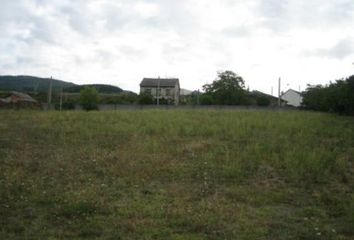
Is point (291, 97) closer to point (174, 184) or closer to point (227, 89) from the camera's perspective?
point (227, 89)

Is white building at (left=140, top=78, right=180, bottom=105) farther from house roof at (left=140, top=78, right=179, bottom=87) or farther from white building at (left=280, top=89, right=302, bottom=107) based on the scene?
white building at (left=280, top=89, right=302, bottom=107)

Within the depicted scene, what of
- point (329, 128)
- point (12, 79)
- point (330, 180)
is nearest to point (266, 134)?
point (329, 128)

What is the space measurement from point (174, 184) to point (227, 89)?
185 feet

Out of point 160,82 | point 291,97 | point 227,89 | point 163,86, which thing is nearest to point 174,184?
point 227,89

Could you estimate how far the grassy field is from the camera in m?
6.07

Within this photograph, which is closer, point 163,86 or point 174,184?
point 174,184

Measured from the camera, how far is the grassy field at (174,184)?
239 inches

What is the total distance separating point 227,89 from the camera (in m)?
64.2

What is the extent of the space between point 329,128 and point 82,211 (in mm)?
12091

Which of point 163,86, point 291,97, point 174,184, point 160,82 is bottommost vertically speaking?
point 174,184

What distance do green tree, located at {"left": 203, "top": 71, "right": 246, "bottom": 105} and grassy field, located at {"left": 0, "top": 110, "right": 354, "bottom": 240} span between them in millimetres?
47279

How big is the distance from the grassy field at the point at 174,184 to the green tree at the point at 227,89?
47279 millimetres

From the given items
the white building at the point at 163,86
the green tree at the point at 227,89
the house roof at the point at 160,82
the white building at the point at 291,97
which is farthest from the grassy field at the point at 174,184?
the house roof at the point at 160,82

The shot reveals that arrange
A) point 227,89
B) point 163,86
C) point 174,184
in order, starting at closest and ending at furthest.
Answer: point 174,184 < point 227,89 < point 163,86
